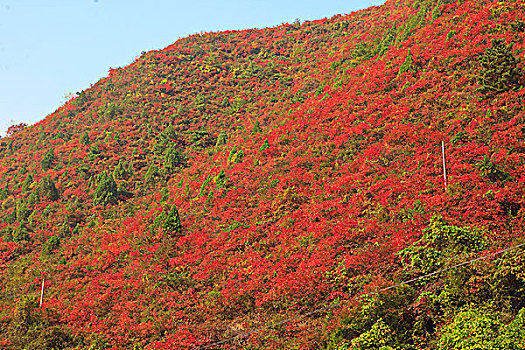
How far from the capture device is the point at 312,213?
21.7 meters

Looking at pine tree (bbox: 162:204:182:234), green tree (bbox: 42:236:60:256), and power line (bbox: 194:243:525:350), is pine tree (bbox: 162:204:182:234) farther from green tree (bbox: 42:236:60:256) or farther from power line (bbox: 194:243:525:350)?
green tree (bbox: 42:236:60:256)

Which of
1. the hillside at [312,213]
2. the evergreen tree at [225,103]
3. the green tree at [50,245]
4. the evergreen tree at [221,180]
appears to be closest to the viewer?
the hillside at [312,213]

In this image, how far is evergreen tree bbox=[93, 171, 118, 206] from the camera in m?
35.4

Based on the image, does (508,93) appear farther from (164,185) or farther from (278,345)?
(164,185)

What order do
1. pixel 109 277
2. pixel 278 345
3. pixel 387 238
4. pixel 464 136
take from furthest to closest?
pixel 109 277
pixel 464 136
pixel 387 238
pixel 278 345

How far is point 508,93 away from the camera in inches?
844

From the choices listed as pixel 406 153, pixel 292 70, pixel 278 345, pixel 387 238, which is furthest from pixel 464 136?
pixel 292 70

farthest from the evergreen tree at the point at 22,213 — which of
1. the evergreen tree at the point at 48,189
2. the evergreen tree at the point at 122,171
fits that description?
the evergreen tree at the point at 122,171

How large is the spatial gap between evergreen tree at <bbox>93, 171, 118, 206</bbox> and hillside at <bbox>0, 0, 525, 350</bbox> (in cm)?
16

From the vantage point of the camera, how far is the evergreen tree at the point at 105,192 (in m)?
35.4

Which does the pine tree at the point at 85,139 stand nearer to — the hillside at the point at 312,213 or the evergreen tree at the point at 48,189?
the hillside at the point at 312,213

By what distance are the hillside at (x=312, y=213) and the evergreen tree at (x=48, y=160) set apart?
189mm

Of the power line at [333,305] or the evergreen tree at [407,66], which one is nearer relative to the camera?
the power line at [333,305]

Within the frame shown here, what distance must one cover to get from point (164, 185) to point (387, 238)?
2431 cm
